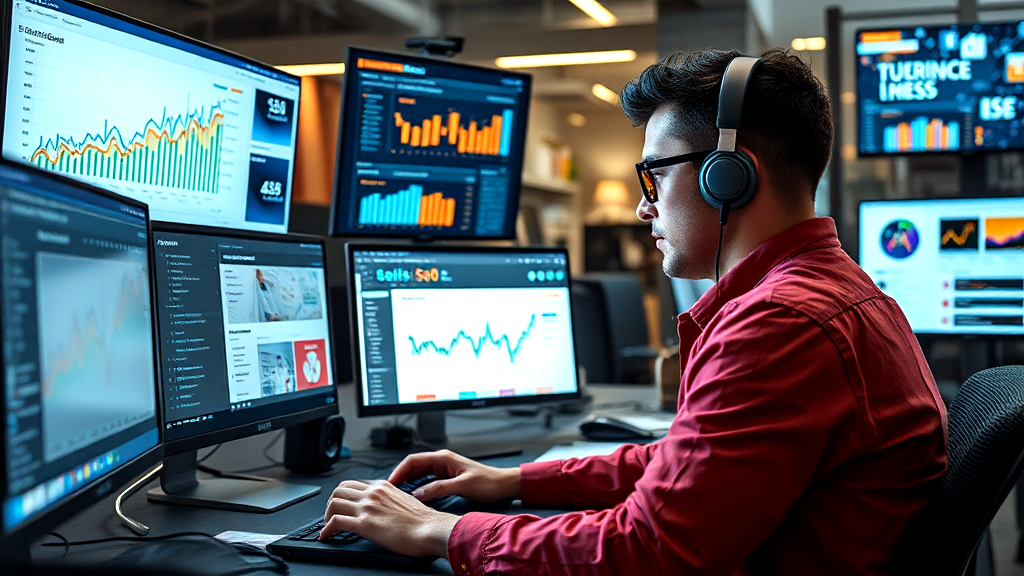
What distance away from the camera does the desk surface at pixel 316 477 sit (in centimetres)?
108

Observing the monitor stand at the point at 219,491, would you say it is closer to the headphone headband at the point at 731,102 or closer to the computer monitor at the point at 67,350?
the computer monitor at the point at 67,350

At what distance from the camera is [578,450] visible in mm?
1647

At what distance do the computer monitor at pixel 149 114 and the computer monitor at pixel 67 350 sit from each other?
0.84 ft

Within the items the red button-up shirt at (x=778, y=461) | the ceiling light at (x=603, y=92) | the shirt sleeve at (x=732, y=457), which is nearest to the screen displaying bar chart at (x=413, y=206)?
the red button-up shirt at (x=778, y=461)

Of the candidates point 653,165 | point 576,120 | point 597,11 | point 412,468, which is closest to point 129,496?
point 412,468

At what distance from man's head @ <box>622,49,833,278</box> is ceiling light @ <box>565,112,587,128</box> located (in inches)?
332

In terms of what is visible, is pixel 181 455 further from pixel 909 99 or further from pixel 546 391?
pixel 909 99

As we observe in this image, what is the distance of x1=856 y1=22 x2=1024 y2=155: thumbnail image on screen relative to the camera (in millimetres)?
2662

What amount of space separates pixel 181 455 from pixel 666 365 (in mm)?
1225

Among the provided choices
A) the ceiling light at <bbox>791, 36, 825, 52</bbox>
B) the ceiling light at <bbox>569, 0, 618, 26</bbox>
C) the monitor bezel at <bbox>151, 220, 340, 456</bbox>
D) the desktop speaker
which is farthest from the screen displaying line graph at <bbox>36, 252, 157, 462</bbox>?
the ceiling light at <bbox>791, 36, 825, 52</bbox>

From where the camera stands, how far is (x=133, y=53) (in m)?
1.29

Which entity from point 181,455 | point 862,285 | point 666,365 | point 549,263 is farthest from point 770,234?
point 666,365

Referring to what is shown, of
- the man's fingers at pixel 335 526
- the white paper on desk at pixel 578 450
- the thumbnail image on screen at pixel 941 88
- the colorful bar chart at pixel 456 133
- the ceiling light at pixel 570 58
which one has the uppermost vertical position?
the ceiling light at pixel 570 58

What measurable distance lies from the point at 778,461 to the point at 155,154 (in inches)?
41.3
